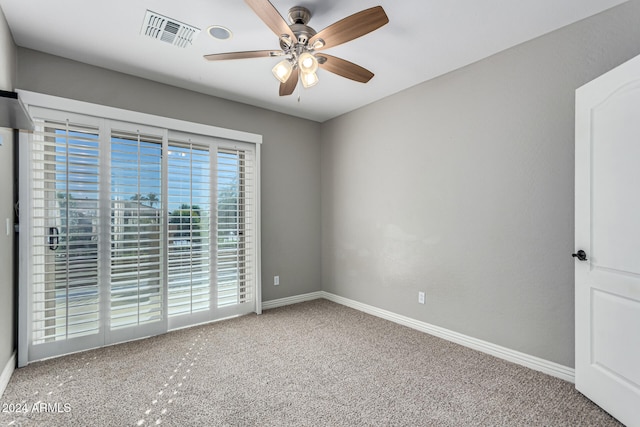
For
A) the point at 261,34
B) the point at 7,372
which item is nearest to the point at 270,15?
the point at 261,34

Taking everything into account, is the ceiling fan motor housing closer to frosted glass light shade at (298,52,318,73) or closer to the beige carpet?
frosted glass light shade at (298,52,318,73)

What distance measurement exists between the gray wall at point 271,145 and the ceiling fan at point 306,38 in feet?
4.63

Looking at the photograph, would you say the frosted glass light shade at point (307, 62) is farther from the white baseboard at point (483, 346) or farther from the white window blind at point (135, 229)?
the white baseboard at point (483, 346)

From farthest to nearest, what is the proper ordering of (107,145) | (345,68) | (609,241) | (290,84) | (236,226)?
(236,226), (107,145), (290,84), (345,68), (609,241)

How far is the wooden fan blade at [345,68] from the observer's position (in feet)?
7.42

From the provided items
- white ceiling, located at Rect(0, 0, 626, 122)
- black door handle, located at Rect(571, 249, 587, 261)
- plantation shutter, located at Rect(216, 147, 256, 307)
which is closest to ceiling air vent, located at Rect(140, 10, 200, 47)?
white ceiling, located at Rect(0, 0, 626, 122)

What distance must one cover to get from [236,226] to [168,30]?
2.09 m

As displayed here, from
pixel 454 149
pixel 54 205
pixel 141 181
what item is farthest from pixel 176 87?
pixel 454 149

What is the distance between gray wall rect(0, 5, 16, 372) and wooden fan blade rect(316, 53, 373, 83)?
225 cm

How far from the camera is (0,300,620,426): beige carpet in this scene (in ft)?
6.16

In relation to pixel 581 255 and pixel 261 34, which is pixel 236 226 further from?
pixel 581 255

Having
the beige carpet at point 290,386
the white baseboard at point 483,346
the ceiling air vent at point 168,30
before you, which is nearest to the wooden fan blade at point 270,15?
the ceiling air vent at point 168,30

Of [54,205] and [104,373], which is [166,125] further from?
[104,373]

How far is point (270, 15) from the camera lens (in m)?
1.77
